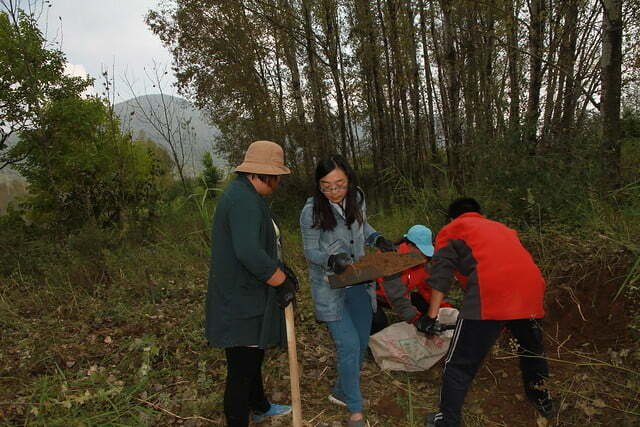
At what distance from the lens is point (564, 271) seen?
3254 mm

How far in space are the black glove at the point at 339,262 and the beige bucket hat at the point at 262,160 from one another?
550 mm

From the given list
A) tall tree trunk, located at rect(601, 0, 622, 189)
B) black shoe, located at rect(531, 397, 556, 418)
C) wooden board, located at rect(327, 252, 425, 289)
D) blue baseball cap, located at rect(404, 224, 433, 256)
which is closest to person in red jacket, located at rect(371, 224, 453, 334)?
blue baseball cap, located at rect(404, 224, 433, 256)

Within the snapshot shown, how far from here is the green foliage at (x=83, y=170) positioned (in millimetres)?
6726

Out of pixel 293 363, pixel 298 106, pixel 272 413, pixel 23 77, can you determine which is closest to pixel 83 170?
pixel 23 77

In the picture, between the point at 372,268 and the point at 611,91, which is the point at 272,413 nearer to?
the point at 372,268

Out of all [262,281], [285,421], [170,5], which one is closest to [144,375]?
[285,421]

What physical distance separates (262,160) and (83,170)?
22.0 ft

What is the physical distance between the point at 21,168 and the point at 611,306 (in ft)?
33.7

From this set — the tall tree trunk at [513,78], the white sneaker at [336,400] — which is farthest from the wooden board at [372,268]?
the tall tree trunk at [513,78]

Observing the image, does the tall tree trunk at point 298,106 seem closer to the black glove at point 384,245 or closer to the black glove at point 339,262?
the black glove at point 384,245

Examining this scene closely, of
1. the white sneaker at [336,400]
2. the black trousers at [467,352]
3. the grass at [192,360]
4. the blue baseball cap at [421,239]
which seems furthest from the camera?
the blue baseball cap at [421,239]

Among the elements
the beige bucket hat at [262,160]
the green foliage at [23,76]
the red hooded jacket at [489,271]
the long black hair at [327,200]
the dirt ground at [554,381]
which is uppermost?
the green foliage at [23,76]

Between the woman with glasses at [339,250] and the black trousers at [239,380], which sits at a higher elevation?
the woman with glasses at [339,250]

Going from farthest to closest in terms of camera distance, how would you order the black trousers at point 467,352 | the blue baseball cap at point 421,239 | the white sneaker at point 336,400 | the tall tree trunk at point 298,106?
1. the tall tree trunk at point 298,106
2. the blue baseball cap at point 421,239
3. the white sneaker at point 336,400
4. the black trousers at point 467,352
